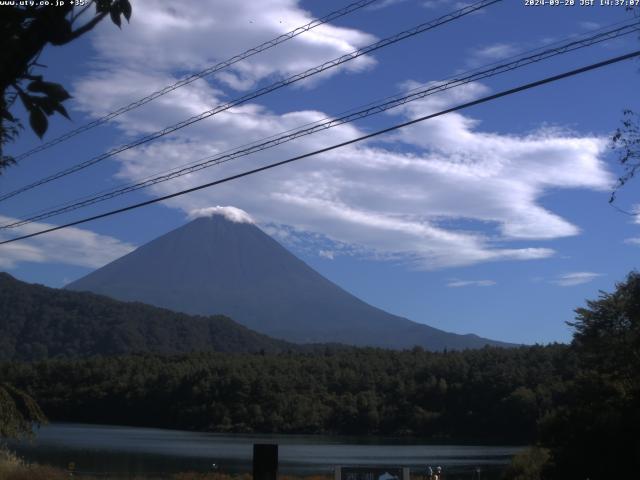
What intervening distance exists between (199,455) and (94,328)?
95.4 metres

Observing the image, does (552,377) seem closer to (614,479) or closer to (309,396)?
(309,396)

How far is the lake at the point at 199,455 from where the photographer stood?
1437 inches

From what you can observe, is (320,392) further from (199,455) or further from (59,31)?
(59,31)

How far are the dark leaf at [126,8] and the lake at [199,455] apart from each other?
26671mm

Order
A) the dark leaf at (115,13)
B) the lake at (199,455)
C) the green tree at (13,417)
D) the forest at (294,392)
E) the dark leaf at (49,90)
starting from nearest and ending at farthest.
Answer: the dark leaf at (49,90) < the dark leaf at (115,13) < the green tree at (13,417) < the lake at (199,455) < the forest at (294,392)

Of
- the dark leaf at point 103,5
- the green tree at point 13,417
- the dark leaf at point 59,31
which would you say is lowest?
the green tree at point 13,417

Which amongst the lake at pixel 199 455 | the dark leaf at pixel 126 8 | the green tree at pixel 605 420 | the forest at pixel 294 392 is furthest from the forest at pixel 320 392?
the dark leaf at pixel 126 8

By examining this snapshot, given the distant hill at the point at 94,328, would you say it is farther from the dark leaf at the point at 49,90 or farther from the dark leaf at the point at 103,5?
the dark leaf at the point at 49,90

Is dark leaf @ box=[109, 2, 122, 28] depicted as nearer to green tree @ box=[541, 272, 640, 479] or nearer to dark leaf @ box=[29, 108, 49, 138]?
dark leaf @ box=[29, 108, 49, 138]

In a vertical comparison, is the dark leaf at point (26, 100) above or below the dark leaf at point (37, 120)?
above

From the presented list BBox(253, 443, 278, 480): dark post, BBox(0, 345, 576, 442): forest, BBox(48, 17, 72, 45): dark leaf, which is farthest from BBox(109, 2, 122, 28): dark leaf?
BBox(0, 345, 576, 442): forest

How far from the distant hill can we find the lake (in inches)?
2652

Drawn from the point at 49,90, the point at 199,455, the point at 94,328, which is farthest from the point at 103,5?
the point at 94,328

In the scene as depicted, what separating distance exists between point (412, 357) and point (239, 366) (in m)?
18.9
